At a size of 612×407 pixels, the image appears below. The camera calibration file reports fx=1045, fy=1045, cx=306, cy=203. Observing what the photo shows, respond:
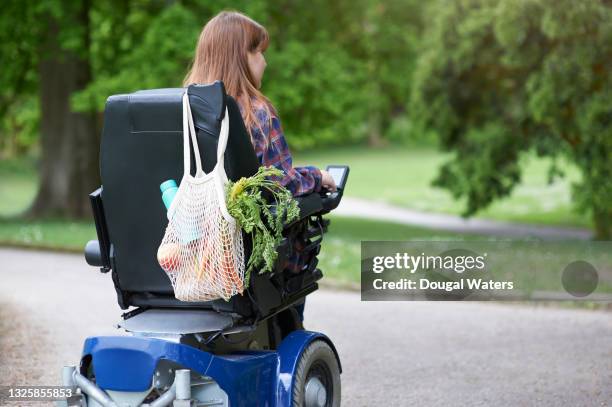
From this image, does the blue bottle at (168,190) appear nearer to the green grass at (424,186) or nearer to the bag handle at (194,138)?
the bag handle at (194,138)

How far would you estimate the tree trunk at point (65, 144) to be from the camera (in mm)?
21422

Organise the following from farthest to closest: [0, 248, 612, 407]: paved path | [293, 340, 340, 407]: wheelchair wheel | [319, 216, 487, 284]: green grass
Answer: [319, 216, 487, 284]: green grass, [0, 248, 612, 407]: paved path, [293, 340, 340, 407]: wheelchair wheel

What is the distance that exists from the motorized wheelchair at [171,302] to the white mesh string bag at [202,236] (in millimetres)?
69

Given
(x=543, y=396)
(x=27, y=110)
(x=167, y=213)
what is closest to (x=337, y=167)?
(x=167, y=213)

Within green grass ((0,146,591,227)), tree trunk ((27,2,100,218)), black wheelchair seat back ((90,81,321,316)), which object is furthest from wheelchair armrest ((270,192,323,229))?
tree trunk ((27,2,100,218))

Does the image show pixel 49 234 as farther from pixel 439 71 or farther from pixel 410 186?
pixel 410 186

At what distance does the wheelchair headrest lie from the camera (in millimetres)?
4012

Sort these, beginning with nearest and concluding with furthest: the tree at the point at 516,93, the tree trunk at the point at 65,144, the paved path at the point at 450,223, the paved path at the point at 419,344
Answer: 1. the paved path at the point at 419,344
2. the tree at the point at 516,93
3. the tree trunk at the point at 65,144
4. the paved path at the point at 450,223

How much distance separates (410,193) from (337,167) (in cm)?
3058

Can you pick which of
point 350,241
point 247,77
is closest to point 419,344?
point 247,77

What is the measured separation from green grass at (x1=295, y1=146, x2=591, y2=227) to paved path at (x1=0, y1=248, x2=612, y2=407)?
6.78 meters

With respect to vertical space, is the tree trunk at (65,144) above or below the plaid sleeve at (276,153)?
below

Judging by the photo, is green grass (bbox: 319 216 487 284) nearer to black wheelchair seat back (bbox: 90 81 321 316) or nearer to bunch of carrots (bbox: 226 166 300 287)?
black wheelchair seat back (bbox: 90 81 321 316)

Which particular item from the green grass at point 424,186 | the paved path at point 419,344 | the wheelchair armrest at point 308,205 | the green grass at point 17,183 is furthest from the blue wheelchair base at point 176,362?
the green grass at point 17,183
